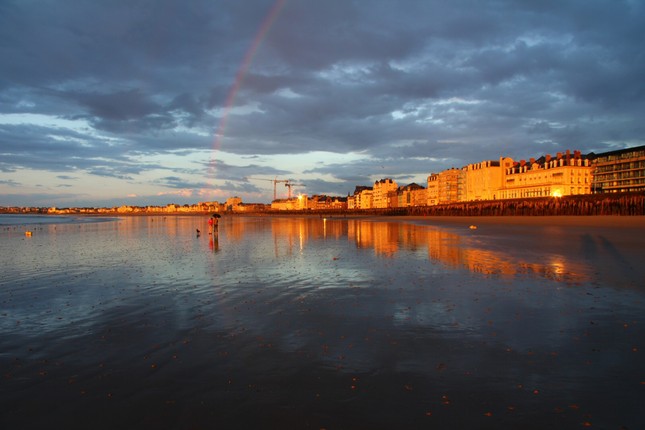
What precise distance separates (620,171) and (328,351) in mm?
130263

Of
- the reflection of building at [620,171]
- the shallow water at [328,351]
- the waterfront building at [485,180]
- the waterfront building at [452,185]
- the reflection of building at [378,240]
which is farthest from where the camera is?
the waterfront building at [452,185]

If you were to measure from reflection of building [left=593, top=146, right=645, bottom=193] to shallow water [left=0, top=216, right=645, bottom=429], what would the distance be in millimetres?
→ 110576

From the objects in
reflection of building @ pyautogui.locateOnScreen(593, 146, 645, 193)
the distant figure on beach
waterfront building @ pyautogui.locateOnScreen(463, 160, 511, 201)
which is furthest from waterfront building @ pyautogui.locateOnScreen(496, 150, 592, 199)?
the distant figure on beach

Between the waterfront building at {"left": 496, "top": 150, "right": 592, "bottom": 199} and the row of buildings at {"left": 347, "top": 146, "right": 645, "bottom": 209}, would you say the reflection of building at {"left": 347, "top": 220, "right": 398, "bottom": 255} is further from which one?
the waterfront building at {"left": 496, "top": 150, "right": 592, "bottom": 199}

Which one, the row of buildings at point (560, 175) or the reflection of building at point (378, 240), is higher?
the row of buildings at point (560, 175)

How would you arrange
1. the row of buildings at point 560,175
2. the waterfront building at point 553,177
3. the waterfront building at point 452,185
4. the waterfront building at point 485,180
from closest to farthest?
the row of buildings at point 560,175
the waterfront building at point 553,177
the waterfront building at point 485,180
the waterfront building at point 452,185

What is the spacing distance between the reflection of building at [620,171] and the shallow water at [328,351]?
111 meters

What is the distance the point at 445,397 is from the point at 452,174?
620 feet

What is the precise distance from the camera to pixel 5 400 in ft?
23.3

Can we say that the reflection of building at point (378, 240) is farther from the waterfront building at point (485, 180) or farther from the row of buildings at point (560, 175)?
the waterfront building at point (485, 180)

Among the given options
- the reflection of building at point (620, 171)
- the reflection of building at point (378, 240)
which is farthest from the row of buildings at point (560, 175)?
the reflection of building at point (378, 240)

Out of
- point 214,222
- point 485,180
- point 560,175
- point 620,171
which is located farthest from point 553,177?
point 214,222

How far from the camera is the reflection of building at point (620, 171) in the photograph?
10506cm

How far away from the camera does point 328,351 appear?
9281 millimetres
